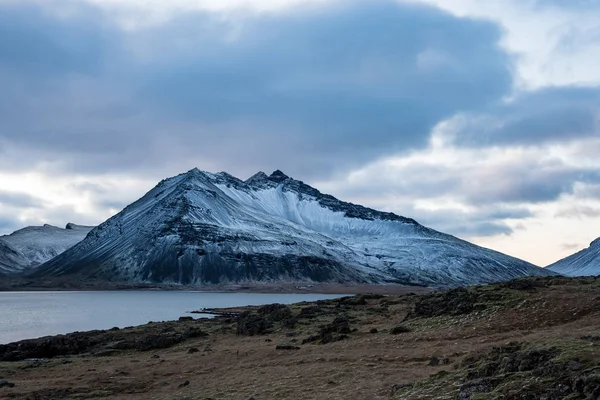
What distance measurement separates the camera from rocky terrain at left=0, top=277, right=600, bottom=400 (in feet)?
81.4

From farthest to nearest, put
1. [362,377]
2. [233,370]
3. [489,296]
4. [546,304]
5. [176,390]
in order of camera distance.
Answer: [489,296] < [546,304] < [233,370] < [176,390] < [362,377]

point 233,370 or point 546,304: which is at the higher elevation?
point 546,304

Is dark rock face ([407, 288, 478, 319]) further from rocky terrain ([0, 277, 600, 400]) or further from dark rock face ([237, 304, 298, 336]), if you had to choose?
dark rock face ([237, 304, 298, 336])

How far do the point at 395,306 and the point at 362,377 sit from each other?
124 ft

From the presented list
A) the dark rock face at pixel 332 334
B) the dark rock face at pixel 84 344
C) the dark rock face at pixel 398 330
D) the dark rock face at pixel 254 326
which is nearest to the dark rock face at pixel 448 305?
the dark rock face at pixel 398 330

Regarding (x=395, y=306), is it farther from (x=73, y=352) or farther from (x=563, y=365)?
(x=563, y=365)

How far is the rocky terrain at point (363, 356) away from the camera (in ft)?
81.4

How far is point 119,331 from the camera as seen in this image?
6912cm

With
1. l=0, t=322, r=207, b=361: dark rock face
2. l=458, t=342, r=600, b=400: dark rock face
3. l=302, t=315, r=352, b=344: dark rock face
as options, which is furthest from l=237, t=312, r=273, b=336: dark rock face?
l=458, t=342, r=600, b=400: dark rock face

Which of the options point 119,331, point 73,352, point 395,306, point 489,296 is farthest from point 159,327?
point 489,296

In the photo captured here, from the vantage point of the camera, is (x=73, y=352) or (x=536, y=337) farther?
(x=73, y=352)

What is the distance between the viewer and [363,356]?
39344mm

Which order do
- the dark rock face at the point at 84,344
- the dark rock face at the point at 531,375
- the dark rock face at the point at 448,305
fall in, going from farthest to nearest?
1. the dark rock face at the point at 84,344
2. the dark rock face at the point at 448,305
3. the dark rock face at the point at 531,375

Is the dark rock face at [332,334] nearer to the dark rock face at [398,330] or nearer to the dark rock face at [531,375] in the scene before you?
the dark rock face at [398,330]
